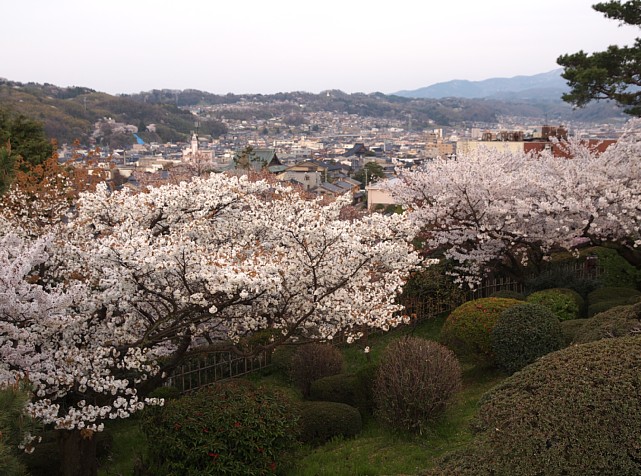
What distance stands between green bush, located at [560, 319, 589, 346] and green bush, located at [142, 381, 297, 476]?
4.59m

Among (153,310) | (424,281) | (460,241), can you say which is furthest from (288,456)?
(460,241)

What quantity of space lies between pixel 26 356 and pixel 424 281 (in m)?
8.51

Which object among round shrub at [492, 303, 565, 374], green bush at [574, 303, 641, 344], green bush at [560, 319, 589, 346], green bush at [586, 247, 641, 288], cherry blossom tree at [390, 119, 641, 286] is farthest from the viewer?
green bush at [586, 247, 641, 288]

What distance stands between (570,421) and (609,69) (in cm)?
1278

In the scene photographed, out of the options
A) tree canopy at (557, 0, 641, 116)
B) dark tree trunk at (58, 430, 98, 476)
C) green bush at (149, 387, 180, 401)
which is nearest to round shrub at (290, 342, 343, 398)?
green bush at (149, 387, 180, 401)

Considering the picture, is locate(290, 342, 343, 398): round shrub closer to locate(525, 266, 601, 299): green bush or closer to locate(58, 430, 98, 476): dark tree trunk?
locate(58, 430, 98, 476): dark tree trunk

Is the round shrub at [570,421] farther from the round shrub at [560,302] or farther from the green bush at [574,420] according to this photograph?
the round shrub at [560,302]

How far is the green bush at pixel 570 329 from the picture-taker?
9137mm

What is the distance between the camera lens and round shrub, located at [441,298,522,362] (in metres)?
A: 9.52

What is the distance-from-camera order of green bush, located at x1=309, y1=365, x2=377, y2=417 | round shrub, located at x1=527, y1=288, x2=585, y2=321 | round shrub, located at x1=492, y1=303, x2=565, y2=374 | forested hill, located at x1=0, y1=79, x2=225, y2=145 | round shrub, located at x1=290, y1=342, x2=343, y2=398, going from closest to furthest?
green bush, located at x1=309, y1=365, x2=377, y2=417, round shrub, located at x1=492, y1=303, x2=565, y2=374, round shrub, located at x1=290, y1=342, x2=343, y2=398, round shrub, located at x1=527, y1=288, x2=585, y2=321, forested hill, located at x1=0, y1=79, x2=225, y2=145

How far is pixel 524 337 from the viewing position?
8.91m

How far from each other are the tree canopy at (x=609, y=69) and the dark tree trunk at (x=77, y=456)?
12.7 m

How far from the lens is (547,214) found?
1290 cm

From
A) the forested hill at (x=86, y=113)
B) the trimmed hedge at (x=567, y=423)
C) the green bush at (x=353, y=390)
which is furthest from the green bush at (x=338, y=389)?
the forested hill at (x=86, y=113)
